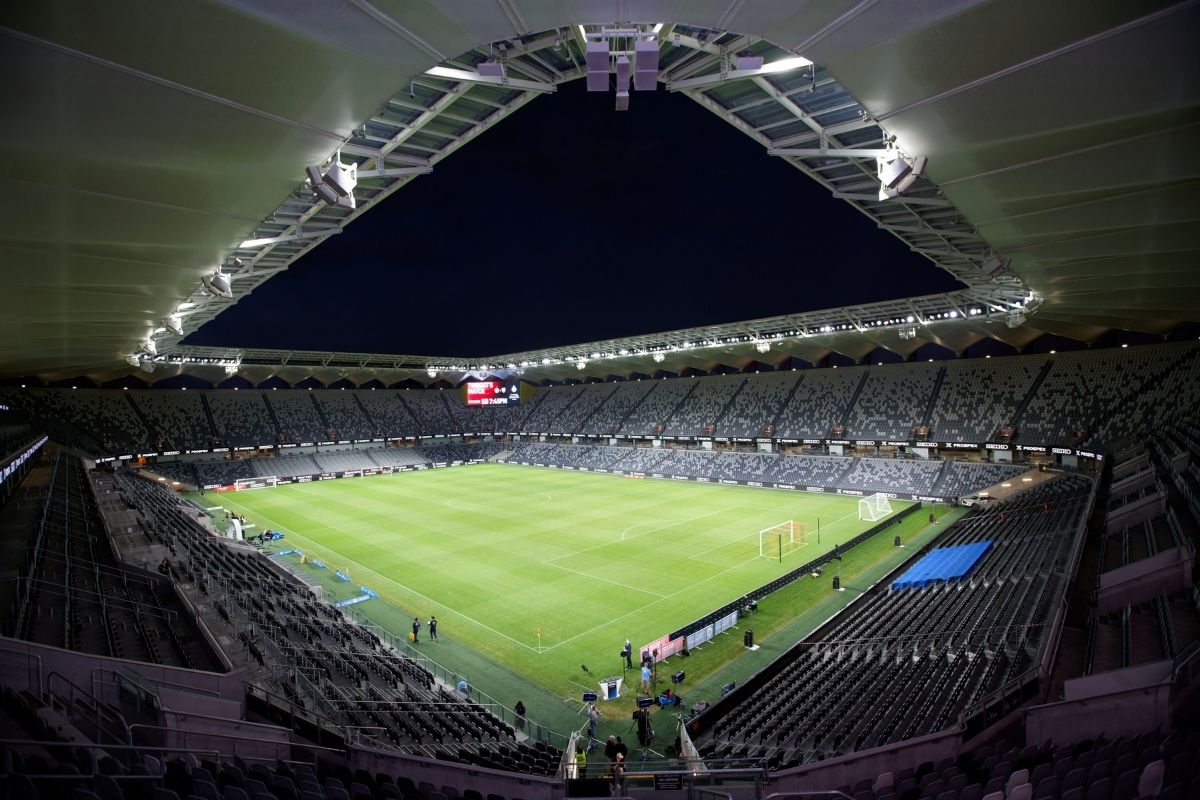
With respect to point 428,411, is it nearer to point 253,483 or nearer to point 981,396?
point 253,483

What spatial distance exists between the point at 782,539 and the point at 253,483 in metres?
48.3

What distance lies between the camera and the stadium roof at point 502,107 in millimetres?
4570

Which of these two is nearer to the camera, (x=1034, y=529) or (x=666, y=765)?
(x=666, y=765)

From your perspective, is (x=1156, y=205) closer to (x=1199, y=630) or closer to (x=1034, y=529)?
(x=1199, y=630)

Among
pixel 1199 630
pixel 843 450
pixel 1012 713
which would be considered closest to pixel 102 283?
pixel 1012 713

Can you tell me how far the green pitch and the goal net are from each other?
8.43 ft

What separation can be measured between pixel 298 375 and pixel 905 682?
69.3m

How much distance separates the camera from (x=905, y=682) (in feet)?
43.9

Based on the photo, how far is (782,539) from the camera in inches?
1253

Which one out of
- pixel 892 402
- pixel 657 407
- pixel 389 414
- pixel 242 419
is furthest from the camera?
pixel 389 414

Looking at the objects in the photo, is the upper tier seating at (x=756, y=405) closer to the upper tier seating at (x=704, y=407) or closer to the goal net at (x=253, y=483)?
the upper tier seating at (x=704, y=407)

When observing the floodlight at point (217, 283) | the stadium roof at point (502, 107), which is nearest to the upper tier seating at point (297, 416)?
the stadium roof at point (502, 107)

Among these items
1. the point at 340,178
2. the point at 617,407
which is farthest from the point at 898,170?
the point at 617,407

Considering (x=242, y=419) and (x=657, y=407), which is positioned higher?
(x=657, y=407)
